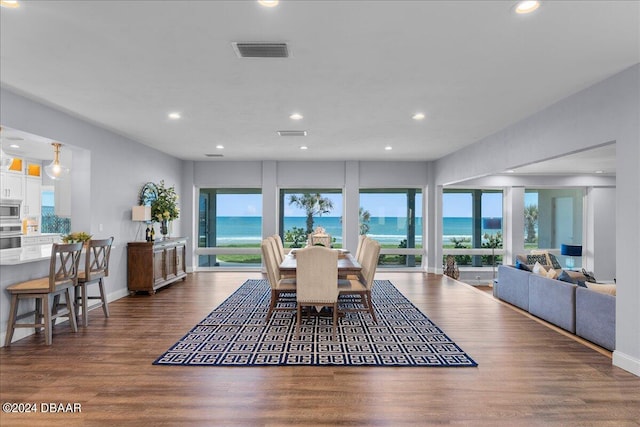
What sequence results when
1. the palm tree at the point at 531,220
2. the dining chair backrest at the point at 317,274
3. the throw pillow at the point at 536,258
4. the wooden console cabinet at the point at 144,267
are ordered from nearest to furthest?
the dining chair backrest at the point at 317,274
the wooden console cabinet at the point at 144,267
the throw pillow at the point at 536,258
the palm tree at the point at 531,220

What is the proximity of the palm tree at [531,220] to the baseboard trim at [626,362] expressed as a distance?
7.09 meters

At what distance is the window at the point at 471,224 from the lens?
10.1 m

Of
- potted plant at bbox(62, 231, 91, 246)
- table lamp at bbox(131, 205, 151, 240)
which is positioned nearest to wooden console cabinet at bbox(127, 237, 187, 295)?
table lamp at bbox(131, 205, 151, 240)

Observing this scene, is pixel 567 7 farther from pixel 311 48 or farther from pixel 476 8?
pixel 311 48

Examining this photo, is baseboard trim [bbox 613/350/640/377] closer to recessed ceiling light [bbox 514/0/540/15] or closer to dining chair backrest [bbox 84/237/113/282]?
recessed ceiling light [bbox 514/0/540/15]

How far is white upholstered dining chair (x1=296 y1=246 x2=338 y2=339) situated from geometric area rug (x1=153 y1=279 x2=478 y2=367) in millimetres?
305

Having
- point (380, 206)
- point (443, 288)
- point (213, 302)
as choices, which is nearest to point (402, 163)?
point (380, 206)

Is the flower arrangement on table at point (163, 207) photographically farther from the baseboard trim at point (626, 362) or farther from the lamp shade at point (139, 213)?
the baseboard trim at point (626, 362)

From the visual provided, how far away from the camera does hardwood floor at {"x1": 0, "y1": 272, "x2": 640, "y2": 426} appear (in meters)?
2.61

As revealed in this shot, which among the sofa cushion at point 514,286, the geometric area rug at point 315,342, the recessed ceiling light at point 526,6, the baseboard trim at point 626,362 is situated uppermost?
the recessed ceiling light at point 526,6

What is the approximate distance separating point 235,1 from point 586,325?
4.57 m

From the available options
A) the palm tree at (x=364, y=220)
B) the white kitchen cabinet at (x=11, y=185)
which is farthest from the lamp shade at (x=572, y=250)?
the white kitchen cabinet at (x=11, y=185)

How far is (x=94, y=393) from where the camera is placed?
2.95m

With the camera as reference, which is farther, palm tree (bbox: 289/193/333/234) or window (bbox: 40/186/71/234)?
palm tree (bbox: 289/193/333/234)
